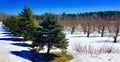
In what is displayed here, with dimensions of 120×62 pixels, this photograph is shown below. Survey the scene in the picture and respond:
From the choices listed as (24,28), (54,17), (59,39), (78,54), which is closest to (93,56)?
(78,54)

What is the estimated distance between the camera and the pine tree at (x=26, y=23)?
100 ft

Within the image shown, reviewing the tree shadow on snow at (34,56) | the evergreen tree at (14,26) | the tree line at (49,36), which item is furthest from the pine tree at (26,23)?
the tree shadow on snow at (34,56)

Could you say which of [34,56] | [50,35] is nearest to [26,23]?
[50,35]

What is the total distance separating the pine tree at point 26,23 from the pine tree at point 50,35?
914 centimetres

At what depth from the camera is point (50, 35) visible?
21.0m

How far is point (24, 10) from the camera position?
3177 centimetres

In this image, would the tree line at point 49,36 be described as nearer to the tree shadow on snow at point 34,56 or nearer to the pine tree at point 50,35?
the pine tree at point 50,35

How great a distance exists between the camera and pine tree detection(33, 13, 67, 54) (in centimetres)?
2084

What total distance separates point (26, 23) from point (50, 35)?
1060 cm

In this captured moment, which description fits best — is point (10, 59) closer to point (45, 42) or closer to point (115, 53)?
point (45, 42)

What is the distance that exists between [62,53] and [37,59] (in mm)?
2851

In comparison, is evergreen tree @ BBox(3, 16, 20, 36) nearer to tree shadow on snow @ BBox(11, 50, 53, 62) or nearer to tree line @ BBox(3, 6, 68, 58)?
tree line @ BBox(3, 6, 68, 58)

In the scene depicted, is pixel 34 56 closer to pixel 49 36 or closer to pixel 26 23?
pixel 49 36

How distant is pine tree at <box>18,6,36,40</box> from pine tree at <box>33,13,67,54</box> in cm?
914
